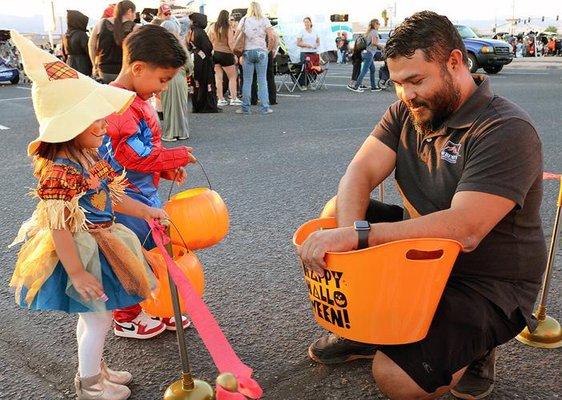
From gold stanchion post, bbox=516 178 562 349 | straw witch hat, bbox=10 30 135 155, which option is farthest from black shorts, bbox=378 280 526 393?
straw witch hat, bbox=10 30 135 155

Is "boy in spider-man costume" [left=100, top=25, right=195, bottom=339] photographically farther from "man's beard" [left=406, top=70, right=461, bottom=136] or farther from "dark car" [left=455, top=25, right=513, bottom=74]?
"dark car" [left=455, top=25, right=513, bottom=74]

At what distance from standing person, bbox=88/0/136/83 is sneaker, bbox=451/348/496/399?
5.67 metres

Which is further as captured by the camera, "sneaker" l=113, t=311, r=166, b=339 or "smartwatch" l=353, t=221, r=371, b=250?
"sneaker" l=113, t=311, r=166, b=339

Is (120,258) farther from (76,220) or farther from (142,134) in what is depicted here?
(142,134)

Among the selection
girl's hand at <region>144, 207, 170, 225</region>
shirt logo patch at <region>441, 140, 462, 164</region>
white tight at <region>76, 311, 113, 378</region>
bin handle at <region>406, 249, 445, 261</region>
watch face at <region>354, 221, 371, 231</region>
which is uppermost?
shirt logo patch at <region>441, 140, 462, 164</region>

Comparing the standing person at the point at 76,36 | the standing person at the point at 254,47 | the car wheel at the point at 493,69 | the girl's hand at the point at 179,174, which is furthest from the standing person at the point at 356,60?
the girl's hand at the point at 179,174

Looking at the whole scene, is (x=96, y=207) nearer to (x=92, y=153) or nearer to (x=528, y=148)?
(x=92, y=153)

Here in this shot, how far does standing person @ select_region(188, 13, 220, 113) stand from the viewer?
9.19m

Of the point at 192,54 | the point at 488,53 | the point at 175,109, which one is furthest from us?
the point at 488,53

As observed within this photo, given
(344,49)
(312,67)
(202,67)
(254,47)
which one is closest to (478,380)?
(202,67)

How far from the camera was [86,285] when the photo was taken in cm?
202

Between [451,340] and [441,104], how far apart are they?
0.88 meters

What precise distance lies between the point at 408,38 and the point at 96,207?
1.34 meters

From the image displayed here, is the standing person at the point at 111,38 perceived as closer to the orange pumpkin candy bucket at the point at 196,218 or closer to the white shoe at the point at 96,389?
the orange pumpkin candy bucket at the point at 196,218
